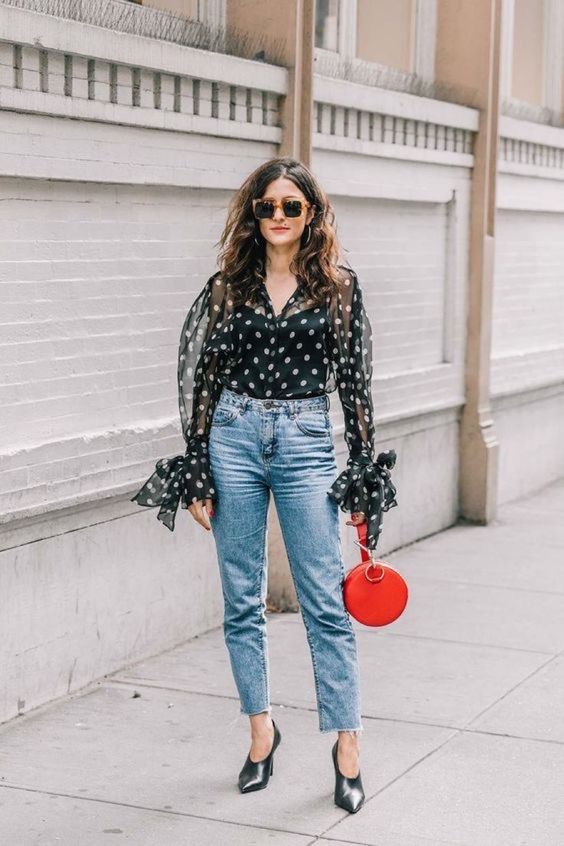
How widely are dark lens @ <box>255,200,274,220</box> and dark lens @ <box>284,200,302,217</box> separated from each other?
44 millimetres

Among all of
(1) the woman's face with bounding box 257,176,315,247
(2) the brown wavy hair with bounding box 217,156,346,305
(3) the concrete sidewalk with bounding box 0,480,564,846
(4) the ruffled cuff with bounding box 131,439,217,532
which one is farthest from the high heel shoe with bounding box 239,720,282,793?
(1) the woman's face with bounding box 257,176,315,247

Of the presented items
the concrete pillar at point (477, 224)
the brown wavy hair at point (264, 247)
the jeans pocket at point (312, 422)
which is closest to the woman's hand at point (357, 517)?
the jeans pocket at point (312, 422)

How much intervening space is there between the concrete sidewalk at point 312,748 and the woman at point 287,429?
0.29 metres

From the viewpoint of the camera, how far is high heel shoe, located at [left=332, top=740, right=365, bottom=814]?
5000mm

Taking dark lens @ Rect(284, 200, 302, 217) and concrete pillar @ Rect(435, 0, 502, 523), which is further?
concrete pillar @ Rect(435, 0, 502, 523)

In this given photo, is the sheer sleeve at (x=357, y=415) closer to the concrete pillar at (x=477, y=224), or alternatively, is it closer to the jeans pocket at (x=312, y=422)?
the jeans pocket at (x=312, y=422)

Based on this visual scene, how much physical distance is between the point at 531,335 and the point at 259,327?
7.16 meters

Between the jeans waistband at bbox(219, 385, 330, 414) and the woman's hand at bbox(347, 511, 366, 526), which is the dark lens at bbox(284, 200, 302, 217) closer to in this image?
the jeans waistband at bbox(219, 385, 330, 414)

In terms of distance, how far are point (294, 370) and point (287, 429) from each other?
0.18m

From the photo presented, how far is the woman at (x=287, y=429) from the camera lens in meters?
4.93

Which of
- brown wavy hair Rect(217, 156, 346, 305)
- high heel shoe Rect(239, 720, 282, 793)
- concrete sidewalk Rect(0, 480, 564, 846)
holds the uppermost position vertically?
brown wavy hair Rect(217, 156, 346, 305)

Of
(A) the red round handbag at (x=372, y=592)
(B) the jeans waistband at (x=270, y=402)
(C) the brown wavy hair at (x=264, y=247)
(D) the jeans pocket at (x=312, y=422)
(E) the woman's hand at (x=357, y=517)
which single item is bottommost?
(A) the red round handbag at (x=372, y=592)

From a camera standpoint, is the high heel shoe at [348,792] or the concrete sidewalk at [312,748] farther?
the high heel shoe at [348,792]

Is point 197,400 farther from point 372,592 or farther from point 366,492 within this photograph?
point 372,592
